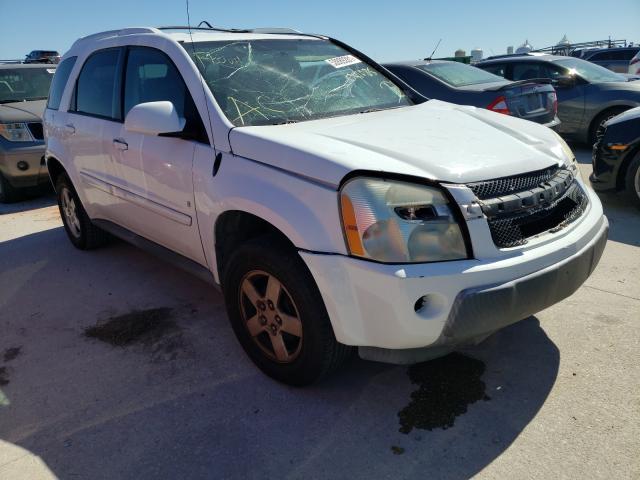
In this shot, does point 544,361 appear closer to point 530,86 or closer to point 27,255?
point 27,255

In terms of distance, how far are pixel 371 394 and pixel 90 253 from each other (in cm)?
345

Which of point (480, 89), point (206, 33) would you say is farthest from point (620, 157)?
point (206, 33)

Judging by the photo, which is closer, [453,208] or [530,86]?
[453,208]

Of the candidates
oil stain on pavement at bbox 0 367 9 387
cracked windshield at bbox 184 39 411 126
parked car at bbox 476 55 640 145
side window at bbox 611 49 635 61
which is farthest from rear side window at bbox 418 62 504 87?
side window at bbox 611 49 635 61

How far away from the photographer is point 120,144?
3.65 m

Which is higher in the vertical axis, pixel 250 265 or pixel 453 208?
pixel 453 208

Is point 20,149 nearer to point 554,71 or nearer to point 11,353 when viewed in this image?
point 11,353

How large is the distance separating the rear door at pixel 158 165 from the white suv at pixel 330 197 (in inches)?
0.6

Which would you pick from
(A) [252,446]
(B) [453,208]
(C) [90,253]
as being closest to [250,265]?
(A) [252,446]

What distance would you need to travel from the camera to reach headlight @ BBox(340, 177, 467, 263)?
2.15 metres

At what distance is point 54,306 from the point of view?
3.97m

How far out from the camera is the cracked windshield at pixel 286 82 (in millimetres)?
2998

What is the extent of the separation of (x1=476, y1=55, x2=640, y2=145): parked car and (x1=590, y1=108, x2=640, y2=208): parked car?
264 cm

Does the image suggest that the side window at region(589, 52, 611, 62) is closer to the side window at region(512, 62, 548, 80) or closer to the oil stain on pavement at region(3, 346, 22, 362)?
the side window at region(512, 62, 548, 80)
